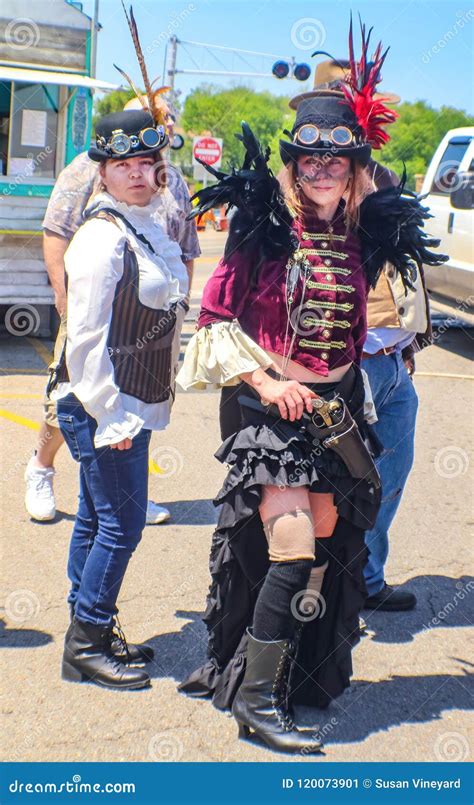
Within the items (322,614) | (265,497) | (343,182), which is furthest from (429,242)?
(322,614)

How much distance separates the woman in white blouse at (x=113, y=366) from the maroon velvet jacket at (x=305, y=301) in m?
0.26

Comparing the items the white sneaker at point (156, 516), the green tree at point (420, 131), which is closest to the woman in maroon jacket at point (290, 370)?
the white sneaker at point (156, 516)

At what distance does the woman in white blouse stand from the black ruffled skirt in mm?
323

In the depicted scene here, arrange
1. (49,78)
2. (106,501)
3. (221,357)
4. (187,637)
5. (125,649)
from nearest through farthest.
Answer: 1. (221,357)
2. (106,501)
3. (125,649)
4. (187,637)
5. (49,78)

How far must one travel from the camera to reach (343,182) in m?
3.19

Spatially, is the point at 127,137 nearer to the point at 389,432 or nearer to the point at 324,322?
the point at 324,322

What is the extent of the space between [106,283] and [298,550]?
41.9 inches

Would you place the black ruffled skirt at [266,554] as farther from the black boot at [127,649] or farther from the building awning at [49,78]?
the building awning at [49,78]

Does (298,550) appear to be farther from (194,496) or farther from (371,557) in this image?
(194,496)

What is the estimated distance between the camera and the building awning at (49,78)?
29.6 feet

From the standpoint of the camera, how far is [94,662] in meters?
3.45

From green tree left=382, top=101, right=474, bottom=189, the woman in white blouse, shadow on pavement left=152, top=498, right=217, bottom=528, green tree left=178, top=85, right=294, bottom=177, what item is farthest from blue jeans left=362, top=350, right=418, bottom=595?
green tree left=382, top=101, right=474, bottom=189

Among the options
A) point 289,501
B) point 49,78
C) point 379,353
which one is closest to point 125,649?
point 289,501

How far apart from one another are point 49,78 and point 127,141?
6.46m
